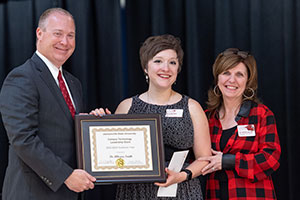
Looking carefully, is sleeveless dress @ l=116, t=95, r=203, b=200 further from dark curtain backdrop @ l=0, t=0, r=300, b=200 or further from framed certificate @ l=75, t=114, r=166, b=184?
dark curtain backdrop @ l=0, t=0, r=300, b=200

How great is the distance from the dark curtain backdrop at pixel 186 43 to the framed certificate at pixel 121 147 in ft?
3.89

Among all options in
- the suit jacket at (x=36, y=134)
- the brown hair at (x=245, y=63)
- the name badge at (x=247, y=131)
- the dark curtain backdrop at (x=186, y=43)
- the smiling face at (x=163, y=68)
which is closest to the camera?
the suit jacket at (x=36, y=134)

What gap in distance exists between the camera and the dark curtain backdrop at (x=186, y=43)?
10.1 ft

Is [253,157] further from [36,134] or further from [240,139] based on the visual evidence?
[36,134]

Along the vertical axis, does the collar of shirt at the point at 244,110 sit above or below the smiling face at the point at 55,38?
below

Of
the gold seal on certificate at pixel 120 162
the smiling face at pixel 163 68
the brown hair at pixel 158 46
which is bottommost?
the gold seal on certificate at pixel 120 162

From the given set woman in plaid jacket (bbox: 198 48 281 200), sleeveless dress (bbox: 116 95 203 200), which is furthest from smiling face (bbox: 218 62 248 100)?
sleeveless dress (bbox: 116 95 203 200)

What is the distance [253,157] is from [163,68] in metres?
0.82

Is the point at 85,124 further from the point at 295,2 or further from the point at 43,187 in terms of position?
the point at 295,2

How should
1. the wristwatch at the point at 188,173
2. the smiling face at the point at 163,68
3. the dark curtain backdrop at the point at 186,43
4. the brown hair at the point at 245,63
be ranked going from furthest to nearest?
the dark curtain backdrop at the point at 186,43, the brown hair at the point at 245,63, the smiling face at the point at 163,68, the wristwatch at the point at 188,173

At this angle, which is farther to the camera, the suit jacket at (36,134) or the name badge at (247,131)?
the name badge at (247,131)

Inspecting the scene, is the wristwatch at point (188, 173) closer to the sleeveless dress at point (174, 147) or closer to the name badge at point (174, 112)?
the sleeveless dress at point (174, 147)

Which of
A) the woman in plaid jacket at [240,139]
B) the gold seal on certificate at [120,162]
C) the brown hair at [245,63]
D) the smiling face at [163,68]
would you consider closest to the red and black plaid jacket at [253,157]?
the woman in plaid jacket at [240,139]

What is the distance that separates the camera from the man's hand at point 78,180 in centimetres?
196
